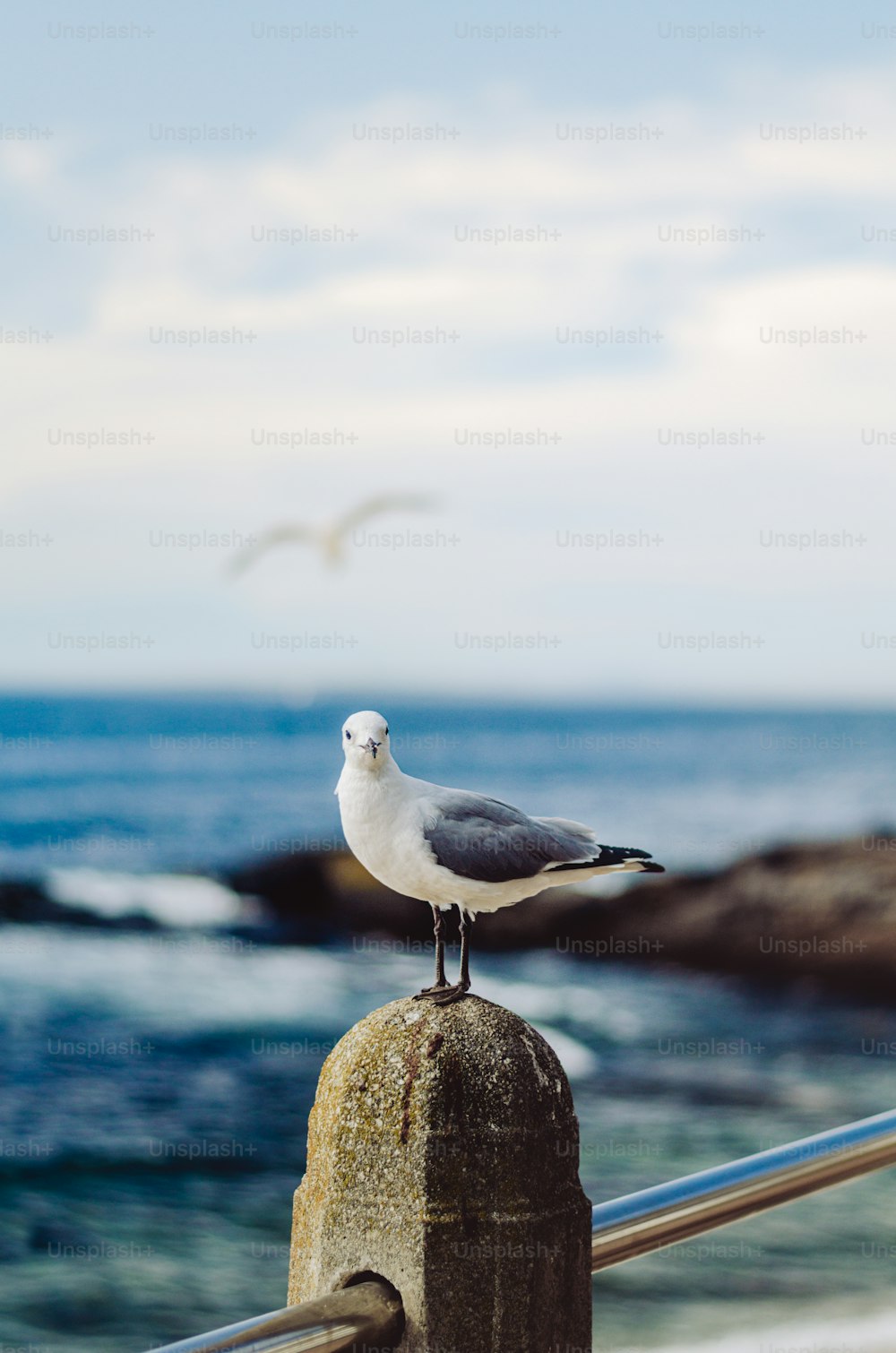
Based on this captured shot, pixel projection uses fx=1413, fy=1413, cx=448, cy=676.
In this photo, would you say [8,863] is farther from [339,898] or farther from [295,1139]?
[295,1139]

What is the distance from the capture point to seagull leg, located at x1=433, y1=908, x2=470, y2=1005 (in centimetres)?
206

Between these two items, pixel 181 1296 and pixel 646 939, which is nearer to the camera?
pixel 181 1296

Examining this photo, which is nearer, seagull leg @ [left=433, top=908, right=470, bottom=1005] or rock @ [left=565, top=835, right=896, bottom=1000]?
seagull leg @ [left=433, top=908, right=470, bottom=1005]

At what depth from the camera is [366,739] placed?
7.97 ft

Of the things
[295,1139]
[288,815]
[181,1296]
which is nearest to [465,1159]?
[181,1296]

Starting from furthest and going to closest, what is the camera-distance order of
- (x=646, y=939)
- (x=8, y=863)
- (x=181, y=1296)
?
1. (x=8, y=863)
2. (x=646, y=939)
3. (x=181, y=1296)

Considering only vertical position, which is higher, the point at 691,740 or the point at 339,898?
the point at 691,740

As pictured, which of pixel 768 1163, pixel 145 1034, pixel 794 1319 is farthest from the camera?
pixel 145 1034

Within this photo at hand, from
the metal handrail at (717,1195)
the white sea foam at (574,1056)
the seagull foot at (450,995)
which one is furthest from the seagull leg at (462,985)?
the white sea foam at (574,1056)

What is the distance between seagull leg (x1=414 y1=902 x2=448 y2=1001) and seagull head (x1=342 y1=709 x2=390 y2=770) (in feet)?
1.11

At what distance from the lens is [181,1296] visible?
1419 centimetres

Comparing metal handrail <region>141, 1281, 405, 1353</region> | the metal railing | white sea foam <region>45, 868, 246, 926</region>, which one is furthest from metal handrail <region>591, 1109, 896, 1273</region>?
white sea foam <region>45, 868, 246, 926</region>

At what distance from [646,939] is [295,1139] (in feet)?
24.3

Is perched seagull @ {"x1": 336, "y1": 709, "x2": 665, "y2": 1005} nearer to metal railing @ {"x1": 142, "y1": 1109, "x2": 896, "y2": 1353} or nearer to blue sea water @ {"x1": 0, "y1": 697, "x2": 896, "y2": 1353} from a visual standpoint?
metal railing @ {"x1": 142, "y1": 1109, "x2": 896, "y2": 1353}
